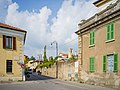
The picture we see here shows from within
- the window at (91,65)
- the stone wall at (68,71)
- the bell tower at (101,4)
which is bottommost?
the stone wall at (68,71)

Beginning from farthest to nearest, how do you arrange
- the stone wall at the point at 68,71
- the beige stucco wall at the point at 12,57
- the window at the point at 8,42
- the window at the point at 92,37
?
the stone wall at the point at 68,71
the window at the point at 8,42
the beige stucco wall at the point at 12,57
the window at the point at 92,37

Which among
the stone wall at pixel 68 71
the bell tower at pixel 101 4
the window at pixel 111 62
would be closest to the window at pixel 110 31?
the window at pixel 111 62

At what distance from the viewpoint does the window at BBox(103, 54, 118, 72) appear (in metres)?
21.6

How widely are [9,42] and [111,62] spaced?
45.5 ft

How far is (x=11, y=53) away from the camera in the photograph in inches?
1207

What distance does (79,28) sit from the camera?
30938mm

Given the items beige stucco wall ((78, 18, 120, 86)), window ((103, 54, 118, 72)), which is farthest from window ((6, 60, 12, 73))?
window ((103, 54, 118, 72))

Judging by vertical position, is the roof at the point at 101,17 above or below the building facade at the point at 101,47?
above

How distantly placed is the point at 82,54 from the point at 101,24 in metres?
6.47

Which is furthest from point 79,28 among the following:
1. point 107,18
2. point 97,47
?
point 107,18

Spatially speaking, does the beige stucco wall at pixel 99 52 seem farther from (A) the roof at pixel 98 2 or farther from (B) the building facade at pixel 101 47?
(A) the roof at pixel 98 2

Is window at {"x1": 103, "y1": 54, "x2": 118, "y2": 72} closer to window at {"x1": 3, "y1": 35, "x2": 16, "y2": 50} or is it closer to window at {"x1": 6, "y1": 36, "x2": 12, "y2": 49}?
window at {"x1": 3, "y1": 35, "x2": 16, "y2": 50}

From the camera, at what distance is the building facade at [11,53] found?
2972cm

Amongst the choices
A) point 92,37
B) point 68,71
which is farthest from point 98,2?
point 68,71
